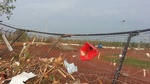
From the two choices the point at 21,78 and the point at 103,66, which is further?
the point at 103,66

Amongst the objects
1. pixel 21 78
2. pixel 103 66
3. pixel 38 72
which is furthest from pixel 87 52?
pixel 103 66

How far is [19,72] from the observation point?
445 cm

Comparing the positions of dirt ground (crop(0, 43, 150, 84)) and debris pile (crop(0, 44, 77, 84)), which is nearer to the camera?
debris pile (crop(0, 44, 77, 84))

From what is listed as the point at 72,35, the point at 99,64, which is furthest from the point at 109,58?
the point at 72,35

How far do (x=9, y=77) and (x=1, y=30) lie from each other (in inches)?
159

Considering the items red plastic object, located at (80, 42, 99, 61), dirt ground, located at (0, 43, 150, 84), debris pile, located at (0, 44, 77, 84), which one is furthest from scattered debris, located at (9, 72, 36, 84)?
dirt ground, located at (0, 43, 150, 84)

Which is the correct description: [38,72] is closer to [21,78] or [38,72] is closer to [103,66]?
[21,78]

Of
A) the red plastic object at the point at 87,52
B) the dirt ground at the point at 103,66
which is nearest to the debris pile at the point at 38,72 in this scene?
the red plastic object at the point at 87,52

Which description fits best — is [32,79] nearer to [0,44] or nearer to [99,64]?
[99,64]

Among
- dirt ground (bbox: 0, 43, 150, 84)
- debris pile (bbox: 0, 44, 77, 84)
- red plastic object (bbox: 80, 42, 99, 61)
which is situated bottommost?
dirt ground (bbox: 0, 43, 150, 84)

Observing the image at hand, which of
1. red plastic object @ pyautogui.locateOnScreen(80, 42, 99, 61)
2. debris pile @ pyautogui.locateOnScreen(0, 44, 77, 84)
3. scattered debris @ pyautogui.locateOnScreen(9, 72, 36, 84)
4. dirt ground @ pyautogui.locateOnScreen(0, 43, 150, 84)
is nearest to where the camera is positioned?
scattered debris @ pyautogui.locateOnScreen(9, 72, 36, 84)

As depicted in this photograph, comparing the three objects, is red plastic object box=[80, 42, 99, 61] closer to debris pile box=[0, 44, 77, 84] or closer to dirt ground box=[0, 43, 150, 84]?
debris pile box=[0, 44, 77, 84]

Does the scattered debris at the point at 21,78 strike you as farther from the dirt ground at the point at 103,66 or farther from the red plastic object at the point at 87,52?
the dirt ground at the point at 103,66

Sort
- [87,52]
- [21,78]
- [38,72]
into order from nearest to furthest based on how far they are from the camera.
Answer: [21,78]
[38,72]
[87,52]
